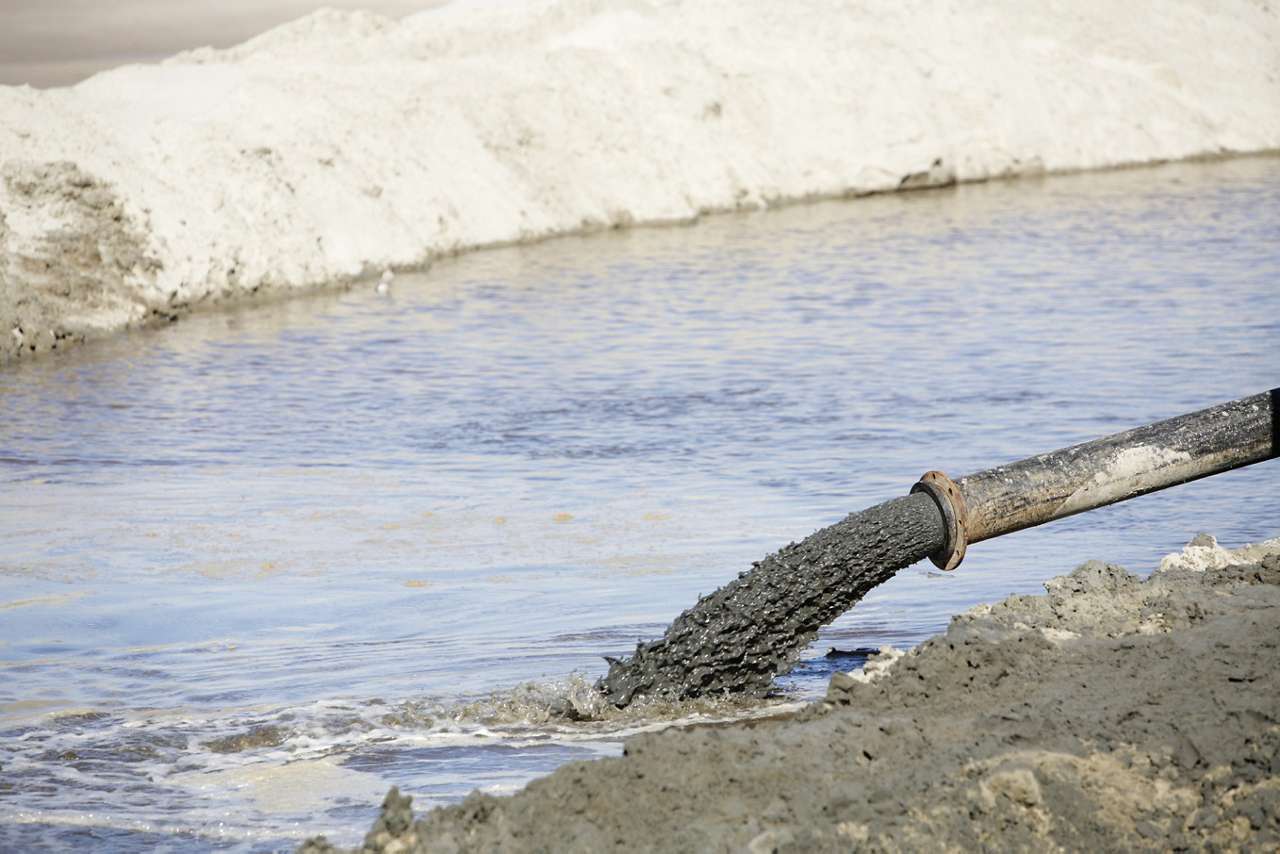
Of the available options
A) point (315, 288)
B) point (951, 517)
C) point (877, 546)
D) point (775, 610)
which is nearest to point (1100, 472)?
point (951, 517)

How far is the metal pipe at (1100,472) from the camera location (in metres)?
6.12

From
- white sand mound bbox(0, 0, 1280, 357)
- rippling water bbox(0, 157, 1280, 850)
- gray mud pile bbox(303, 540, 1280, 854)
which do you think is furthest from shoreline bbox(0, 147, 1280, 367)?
gray mud pile bbox(303, 540, 1280, 854)

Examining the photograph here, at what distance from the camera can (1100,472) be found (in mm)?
6250

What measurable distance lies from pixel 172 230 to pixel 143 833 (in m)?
17.2

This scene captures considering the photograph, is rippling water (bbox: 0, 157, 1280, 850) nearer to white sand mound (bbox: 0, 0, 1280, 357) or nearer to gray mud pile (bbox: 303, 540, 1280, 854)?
gray mud pile (bbox: 303, 540, 1280, 854)

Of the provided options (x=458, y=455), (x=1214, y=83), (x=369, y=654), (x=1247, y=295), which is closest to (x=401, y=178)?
(x=1247, y=295)

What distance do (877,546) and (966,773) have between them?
209 cm

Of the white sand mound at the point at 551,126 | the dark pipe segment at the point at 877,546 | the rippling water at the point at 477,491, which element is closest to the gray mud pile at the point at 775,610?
the dark pipe segment at the point at 877,546

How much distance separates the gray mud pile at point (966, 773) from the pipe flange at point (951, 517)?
1.10 meters

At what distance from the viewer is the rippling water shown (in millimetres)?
5801

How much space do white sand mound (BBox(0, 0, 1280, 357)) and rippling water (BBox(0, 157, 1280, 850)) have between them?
1940mm

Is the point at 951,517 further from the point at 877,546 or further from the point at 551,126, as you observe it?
the point at 551,126

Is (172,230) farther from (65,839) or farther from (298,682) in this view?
(65,839)

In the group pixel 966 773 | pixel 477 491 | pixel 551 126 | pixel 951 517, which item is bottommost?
pixel 477 491
